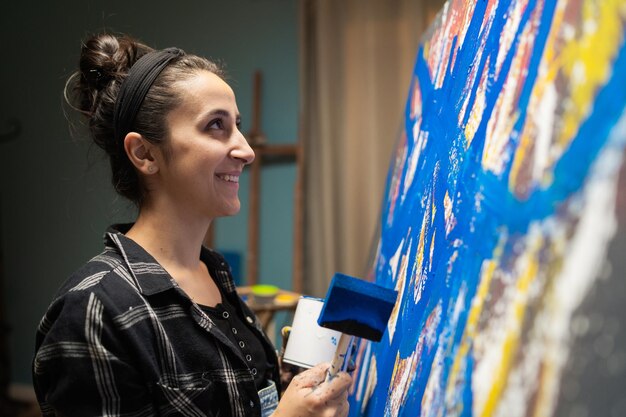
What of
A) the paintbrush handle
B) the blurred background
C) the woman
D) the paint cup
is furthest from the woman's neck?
the blurred background

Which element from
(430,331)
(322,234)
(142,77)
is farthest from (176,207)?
(322,234)

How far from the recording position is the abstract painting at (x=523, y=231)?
1.74ft

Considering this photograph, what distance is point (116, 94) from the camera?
115 cm

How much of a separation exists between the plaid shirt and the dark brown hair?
0.50 ft

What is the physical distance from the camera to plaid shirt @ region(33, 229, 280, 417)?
90cm

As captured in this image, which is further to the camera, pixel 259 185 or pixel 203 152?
pixel 259 185

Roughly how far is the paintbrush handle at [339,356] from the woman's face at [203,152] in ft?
1.16

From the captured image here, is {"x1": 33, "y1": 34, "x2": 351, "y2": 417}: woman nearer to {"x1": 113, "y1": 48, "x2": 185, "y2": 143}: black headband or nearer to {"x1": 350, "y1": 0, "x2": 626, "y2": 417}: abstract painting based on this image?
{"x1": 113, "y1": 48, "x2": 185, "y2": 143}: black headband

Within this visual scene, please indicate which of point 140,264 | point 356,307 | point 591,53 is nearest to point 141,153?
A: point 140,264

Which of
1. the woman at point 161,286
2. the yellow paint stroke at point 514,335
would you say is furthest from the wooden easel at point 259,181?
the yellow paint stroke at point 514,335

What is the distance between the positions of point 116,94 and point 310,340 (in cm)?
59

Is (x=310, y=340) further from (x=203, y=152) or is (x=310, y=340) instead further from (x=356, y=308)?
(x=203, y=152)

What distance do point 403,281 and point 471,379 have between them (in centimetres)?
45

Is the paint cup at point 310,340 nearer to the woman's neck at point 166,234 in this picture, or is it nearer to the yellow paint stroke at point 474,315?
the woman's neck at point 166,234
